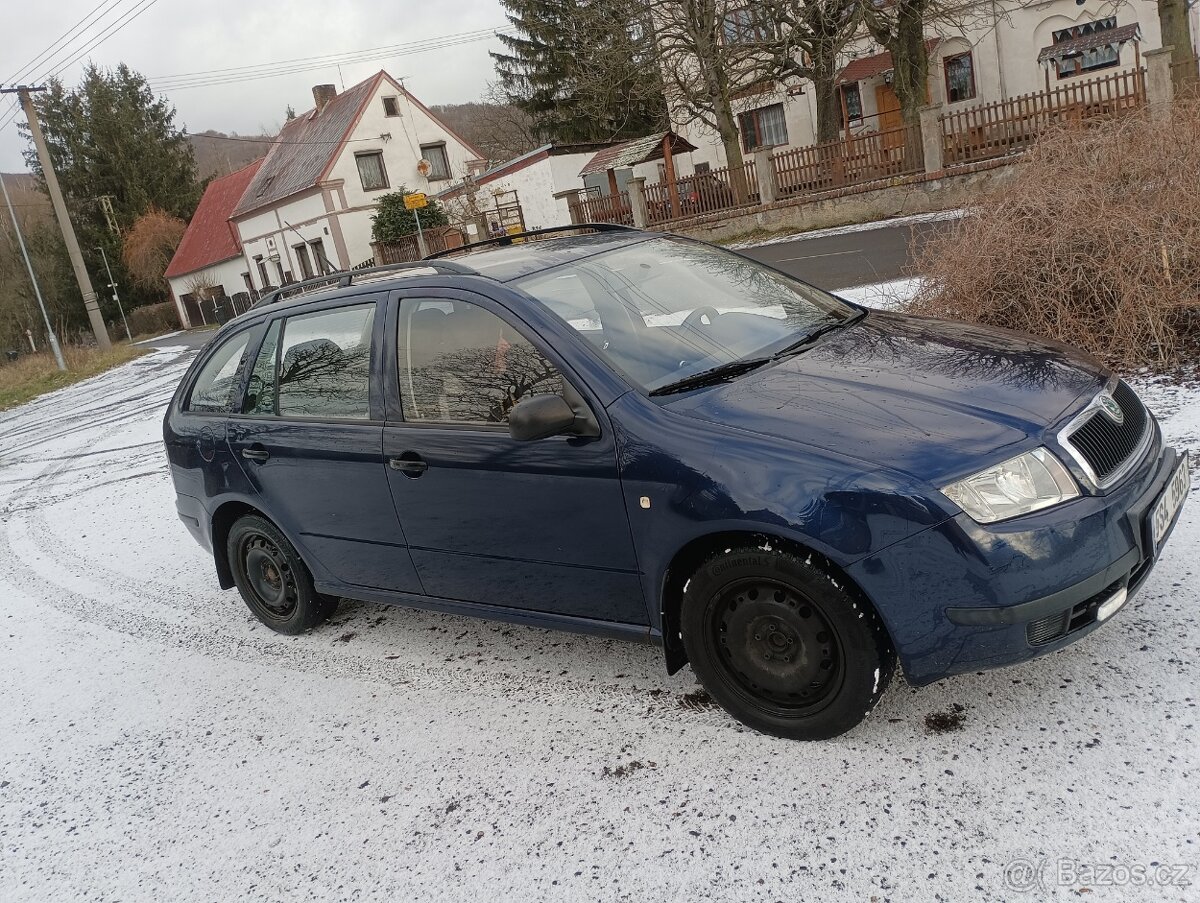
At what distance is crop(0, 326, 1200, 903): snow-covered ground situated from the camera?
271cm

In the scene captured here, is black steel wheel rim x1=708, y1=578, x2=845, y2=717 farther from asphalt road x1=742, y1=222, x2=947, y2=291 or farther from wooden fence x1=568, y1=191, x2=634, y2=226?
wooden fence x1=568, y1=191, x2=634, y2=226

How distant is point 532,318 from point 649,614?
119 cm

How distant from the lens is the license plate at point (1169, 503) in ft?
10.2

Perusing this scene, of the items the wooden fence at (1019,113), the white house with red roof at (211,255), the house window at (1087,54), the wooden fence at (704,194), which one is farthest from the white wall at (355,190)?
the wooden fence at (1019,113)

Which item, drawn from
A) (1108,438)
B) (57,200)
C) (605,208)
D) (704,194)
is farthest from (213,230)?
(1108,438)

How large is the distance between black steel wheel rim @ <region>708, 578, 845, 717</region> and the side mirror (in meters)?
0.79

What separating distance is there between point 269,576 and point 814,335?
3090mm

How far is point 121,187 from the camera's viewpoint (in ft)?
203

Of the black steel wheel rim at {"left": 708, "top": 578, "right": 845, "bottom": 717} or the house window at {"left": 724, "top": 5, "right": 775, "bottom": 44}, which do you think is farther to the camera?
the house window at {"left": 724, "top": 5, "right": 775, "bottom": 44}

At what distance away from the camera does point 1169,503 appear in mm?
3258

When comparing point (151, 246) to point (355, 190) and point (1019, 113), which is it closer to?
point (355, 190)

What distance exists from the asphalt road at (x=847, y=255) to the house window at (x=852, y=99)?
16.7 metres

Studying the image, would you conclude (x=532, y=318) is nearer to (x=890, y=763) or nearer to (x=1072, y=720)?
(x=890, y=763)

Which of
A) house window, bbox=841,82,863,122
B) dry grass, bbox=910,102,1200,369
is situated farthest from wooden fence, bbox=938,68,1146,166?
house window, bbox=841,82,863,122
